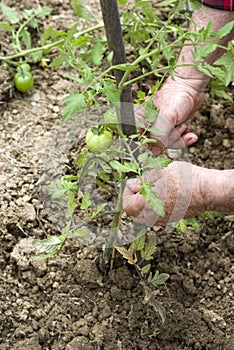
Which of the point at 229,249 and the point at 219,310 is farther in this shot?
the point at 229,249

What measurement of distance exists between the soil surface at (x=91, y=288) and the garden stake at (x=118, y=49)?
584 mm

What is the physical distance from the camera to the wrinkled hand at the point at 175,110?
1924mm

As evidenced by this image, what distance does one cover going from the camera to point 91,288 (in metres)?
2.04

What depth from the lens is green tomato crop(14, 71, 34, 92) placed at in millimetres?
2479

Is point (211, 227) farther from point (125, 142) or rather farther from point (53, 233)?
point (125, 142)

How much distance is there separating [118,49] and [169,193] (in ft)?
1.46

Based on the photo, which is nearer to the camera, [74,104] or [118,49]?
[74,104]

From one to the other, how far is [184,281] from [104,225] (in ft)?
1.11

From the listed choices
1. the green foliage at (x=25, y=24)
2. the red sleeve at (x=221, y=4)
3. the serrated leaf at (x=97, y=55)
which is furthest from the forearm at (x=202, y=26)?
the green foliage at (x=25, y=24)

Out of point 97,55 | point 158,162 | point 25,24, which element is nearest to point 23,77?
point 25,24

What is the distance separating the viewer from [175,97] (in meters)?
1.99

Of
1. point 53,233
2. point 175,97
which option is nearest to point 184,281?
point 53,233

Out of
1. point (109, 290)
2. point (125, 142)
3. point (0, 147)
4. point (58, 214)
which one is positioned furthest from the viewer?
point (0, 147)

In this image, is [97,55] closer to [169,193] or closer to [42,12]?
[169,193]
